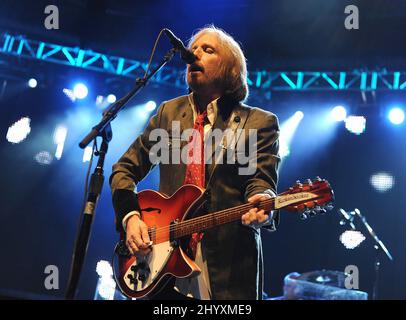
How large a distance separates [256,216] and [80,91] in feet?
26.0

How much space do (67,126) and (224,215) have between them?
8.04 m

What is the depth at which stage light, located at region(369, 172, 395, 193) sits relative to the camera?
9.40 meters

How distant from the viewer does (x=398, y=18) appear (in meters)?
7.93

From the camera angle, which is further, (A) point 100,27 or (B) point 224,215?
(A) point 100,27

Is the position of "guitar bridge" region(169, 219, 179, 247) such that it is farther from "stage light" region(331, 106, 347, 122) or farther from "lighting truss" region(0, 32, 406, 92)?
"stage light" region(331, 106, 347, 122)

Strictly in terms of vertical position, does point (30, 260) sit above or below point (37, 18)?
below

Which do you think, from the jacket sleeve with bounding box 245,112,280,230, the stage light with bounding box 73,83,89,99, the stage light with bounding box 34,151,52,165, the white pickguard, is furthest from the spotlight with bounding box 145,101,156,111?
the white pickguard

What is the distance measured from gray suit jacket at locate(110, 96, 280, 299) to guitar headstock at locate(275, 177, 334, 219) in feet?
0.35

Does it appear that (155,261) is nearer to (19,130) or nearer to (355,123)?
(355,123)

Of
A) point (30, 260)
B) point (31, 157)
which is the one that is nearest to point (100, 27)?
point (31, 157)

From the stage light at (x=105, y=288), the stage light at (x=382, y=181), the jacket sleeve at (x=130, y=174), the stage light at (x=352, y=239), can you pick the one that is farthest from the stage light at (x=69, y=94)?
the jacket sleeve at (x=130, y=174)

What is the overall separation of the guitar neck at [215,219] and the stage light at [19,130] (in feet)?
26.6

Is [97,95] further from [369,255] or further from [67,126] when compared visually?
[369,255]
